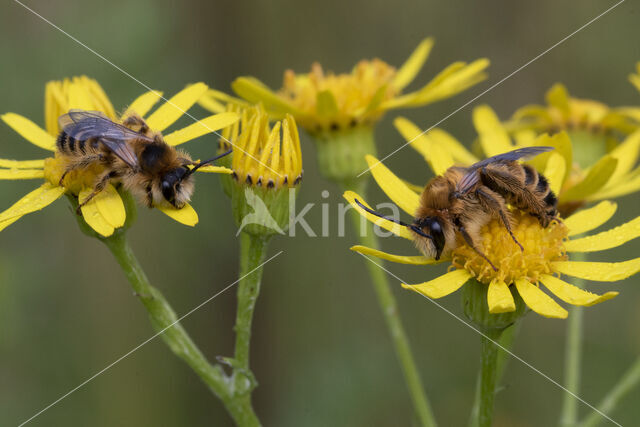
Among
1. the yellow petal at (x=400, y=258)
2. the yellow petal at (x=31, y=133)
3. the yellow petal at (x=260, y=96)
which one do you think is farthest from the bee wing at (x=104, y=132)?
the yellow petal at (x=400, y=258)

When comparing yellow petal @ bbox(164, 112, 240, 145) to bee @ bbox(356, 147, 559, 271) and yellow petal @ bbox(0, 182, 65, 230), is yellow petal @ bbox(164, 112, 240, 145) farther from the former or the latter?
bee @ bbox(356, 147, 559, 271)

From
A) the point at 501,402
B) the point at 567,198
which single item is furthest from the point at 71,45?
the point at 501,402

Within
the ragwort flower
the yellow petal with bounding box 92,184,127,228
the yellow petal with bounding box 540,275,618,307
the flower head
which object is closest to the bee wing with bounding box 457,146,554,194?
the yellow petal with bounding box 540,275,618,307

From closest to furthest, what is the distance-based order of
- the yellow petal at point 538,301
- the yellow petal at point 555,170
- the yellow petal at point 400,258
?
the yellow petal at point 538,301
the yellow petal at point 400,258
the yellow petal at point 555,170

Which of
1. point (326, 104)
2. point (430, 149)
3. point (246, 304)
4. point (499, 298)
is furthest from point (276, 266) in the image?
point (499, 298)

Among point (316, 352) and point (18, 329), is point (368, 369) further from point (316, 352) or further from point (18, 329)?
point (18, 329)

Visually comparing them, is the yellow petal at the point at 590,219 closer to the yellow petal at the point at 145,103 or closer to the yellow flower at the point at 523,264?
the yellow flower at the point at 523,264

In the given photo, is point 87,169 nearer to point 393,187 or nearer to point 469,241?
point 393,187
